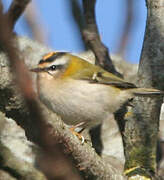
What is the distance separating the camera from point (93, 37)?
437cm

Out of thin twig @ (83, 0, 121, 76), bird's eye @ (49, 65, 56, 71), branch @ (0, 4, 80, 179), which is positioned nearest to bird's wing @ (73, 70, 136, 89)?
bird's eye @ (49, 65, 56, 71)

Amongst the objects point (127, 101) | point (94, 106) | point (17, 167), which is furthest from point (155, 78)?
point (17, 167)

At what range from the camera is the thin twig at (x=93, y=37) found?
171 inches

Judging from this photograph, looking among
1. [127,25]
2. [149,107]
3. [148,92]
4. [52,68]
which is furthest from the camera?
[127,25]

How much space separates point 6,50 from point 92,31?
3820 mm

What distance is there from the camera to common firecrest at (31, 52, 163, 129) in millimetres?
3078

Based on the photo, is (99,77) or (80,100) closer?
(80,100)

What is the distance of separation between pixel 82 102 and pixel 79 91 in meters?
0.10

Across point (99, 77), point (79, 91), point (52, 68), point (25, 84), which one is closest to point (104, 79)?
point (99, 77)

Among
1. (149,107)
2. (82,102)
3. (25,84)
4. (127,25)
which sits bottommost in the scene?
(149,107)

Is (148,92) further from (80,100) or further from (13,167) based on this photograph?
(13,167)

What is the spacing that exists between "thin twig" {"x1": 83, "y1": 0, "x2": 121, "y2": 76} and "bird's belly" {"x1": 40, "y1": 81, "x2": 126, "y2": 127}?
110cm

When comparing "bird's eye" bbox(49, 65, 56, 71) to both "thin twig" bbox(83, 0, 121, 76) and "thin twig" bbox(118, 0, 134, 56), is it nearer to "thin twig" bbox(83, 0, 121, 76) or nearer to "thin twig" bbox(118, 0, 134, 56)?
"thin twig" bbox(83, 0, 121, 76)

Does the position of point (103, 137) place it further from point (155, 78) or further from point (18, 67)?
point (18, 67)
